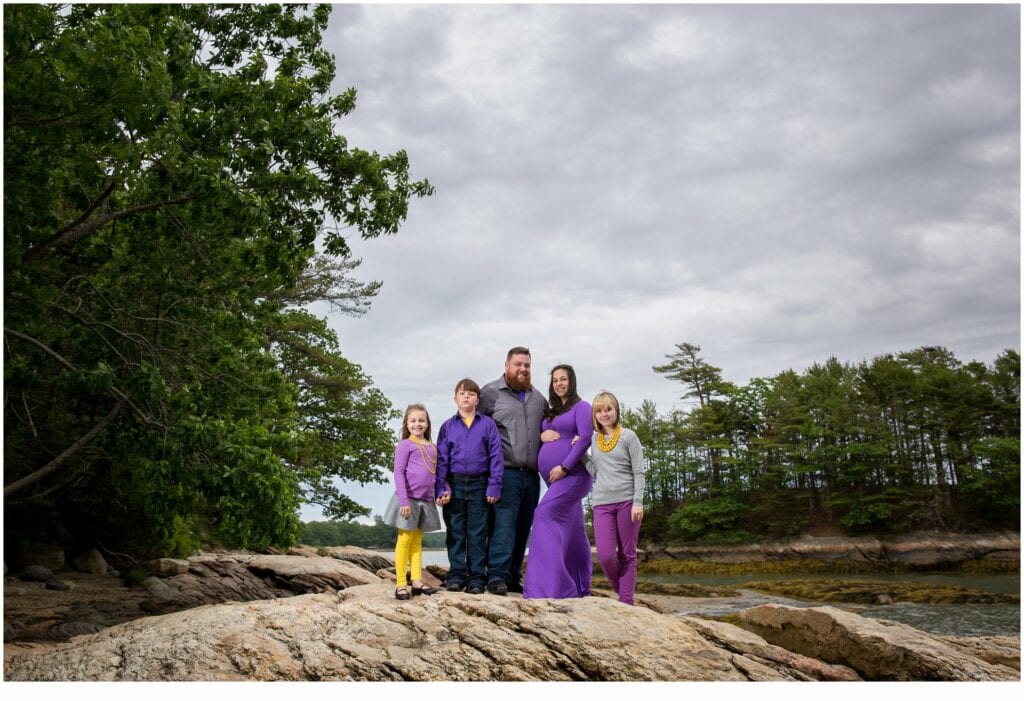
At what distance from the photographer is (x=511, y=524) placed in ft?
21.5

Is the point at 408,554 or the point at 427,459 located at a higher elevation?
the point at 427,459

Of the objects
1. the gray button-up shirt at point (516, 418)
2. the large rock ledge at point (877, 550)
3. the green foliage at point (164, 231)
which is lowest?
the large rock ledge at point (877, 550)

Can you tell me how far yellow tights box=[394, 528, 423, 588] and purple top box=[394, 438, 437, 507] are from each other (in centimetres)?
32

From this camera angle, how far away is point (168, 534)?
16.4 metres

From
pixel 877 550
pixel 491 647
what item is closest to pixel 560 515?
pixel 491 647

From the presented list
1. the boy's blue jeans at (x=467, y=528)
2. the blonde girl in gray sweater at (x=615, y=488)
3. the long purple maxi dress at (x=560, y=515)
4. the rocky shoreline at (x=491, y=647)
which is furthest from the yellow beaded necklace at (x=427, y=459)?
the blonde girl in gray sweater at (x=615, y=488)

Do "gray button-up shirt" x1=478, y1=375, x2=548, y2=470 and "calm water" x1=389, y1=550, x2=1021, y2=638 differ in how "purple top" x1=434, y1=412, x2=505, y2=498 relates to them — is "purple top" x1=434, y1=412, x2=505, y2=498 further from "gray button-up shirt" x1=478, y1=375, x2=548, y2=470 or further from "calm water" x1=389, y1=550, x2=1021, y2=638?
"calm water" x1=389, y1=550, x2=1021, y2=638

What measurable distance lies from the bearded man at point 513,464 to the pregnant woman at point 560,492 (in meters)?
0.13

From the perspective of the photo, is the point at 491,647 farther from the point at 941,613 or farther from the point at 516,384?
the point at 941,613

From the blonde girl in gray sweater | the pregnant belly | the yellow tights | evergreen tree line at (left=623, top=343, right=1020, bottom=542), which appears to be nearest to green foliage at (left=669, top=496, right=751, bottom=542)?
evergreen tree line at (left=623, top=343, right=1020, bottom=542)

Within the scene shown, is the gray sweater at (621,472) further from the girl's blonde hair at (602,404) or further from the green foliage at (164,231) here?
the green foliage at (164,231)

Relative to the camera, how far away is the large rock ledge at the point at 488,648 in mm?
5211

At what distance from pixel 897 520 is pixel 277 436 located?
142 ft

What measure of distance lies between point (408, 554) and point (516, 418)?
1533 millimetres
